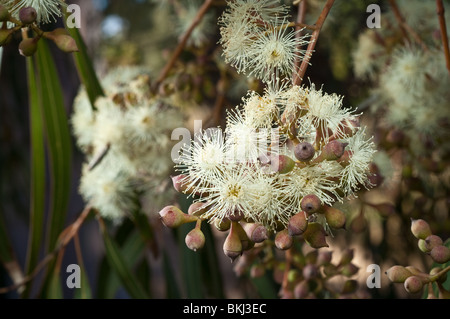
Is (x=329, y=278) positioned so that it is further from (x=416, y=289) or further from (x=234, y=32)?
(x=234, y=32)

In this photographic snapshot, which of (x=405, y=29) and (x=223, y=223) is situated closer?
(x=223, y=223)

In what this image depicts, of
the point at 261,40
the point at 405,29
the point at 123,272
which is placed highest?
the point at 261,40

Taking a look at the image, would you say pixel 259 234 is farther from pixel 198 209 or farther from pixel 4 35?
pixel 4 35

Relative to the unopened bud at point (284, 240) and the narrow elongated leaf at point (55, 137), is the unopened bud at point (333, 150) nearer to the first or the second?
the unopened bud at point (284, 240)

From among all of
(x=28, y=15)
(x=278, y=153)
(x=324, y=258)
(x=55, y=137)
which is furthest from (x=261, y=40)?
(x=55, y=137)

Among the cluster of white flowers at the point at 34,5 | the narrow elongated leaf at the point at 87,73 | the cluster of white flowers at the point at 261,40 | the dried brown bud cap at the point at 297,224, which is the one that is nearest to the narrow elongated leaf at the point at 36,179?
the narrow elongated leaf at the point at 87,73

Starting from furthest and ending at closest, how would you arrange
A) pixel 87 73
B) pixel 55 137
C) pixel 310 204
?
pixel 55 137 < pixel 87 73 < pixel 310 204

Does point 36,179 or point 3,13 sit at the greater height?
point 3,13
